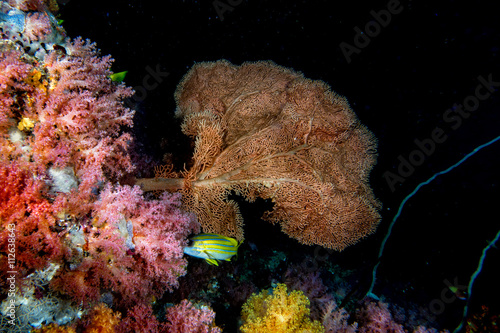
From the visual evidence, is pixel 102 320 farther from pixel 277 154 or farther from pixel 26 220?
pixel 277 154

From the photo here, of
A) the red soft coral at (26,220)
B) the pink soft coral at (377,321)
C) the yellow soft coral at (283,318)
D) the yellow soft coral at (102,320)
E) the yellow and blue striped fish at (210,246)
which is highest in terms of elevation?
the red soft coral at (26,220)

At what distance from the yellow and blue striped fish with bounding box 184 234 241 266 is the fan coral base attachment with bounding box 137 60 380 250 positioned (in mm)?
285

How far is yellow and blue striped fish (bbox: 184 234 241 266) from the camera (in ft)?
8.91

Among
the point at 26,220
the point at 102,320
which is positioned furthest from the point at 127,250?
the point at 26,220

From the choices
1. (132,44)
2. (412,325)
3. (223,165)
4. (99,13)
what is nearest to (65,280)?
(223,165)

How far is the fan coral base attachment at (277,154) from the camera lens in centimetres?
302

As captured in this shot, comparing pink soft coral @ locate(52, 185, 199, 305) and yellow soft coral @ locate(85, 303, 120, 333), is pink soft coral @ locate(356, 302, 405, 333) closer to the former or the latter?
pink soft coral @ locate(52, 185, 199, 305)

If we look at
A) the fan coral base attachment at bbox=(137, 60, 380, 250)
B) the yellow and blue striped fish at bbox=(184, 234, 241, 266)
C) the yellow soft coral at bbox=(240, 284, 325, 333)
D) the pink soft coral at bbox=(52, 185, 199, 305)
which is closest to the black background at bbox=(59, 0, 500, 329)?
the fan coral base attachment at bbox=(137, 60, 380, 250)

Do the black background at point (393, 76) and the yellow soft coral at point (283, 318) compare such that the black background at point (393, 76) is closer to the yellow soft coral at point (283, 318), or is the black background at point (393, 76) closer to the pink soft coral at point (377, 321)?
the pink soft coral at point (377, 321)

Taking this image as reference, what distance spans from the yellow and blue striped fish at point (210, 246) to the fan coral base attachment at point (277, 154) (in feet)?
0.93

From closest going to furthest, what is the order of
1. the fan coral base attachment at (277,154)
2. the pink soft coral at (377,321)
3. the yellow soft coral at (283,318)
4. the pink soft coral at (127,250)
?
the pink soft coral at (127,250) → the yellow soft coral at (283,318) → the fan coral base attachment at (277,154) → the pink soft coral at (377,321)

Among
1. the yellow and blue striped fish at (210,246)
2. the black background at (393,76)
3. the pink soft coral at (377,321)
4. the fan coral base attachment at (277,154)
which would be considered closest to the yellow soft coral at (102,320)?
the yellow and blue striped fish at (210,246)

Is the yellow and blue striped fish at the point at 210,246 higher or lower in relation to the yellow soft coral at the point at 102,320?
lower

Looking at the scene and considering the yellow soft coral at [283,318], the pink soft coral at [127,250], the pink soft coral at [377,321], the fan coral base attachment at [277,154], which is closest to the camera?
the pink soft coral at [127,250]
